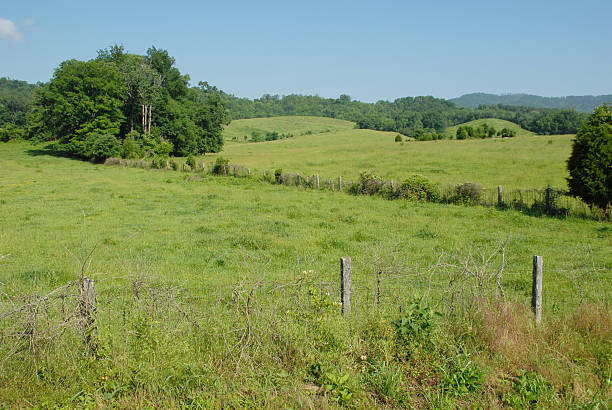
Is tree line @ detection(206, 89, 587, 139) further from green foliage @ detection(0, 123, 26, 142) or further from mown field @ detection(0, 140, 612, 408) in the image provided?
mown field @ detection(0, 140, 612, 408)

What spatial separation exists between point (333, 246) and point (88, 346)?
852 cm

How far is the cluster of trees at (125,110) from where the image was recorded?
1959 inches

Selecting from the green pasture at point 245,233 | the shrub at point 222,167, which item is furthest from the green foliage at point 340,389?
the shrub at point 222,167

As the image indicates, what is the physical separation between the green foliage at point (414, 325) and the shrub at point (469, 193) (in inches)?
627

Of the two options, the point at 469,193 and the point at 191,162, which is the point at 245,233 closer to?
the point at 469,193

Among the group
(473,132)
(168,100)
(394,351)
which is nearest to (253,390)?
(394,351)

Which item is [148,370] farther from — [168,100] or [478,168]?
[168,100]

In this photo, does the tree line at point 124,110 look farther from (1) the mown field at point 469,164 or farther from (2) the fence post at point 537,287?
(2) the fence post at point 537,287

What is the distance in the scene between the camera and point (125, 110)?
58719 mm

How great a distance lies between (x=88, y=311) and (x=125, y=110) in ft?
198

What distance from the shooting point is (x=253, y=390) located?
169 inches

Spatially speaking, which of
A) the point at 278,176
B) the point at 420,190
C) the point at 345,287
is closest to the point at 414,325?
the point at 345,287

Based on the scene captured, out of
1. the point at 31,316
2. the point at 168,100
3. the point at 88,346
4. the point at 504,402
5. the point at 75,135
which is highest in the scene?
the point at 168,100

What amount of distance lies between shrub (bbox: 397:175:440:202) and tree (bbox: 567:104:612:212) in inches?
229
